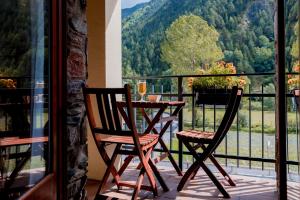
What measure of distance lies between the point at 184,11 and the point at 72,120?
5.39 metres

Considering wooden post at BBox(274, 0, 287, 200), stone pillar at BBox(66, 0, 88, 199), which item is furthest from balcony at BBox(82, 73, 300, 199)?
wooden post at BBox(274, 0, 287, 200)

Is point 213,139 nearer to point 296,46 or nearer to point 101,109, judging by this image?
point 101,109

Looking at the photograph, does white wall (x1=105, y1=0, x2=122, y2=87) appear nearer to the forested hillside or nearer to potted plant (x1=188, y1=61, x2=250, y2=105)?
potted plant (x1=188, y1=61, x2=250, y2=105)

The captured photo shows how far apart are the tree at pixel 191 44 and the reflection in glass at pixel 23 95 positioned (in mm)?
4825

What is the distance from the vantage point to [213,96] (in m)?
3.11

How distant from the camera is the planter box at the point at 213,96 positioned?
3.08m

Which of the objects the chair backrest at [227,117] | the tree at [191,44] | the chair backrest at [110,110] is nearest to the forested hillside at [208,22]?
the tree at [191,44]

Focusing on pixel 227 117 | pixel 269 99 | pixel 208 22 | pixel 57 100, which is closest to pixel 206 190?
pixel 227 117

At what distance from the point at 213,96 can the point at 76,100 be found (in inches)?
67.0

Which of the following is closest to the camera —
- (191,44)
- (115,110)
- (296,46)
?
(296,46)

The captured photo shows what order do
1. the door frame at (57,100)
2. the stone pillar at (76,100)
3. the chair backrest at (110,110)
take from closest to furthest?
the door frame at (57,100)
the stone pillar at (76,100)
the chair backrest at (110,110)

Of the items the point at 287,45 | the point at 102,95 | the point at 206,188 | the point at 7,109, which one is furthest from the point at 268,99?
the point at 7,109

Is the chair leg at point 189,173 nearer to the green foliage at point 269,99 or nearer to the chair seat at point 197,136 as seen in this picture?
the chair seat at point 197,136

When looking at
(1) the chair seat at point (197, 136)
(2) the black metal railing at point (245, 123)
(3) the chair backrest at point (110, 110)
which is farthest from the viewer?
(2) the black metal railing at point (245, 123)
